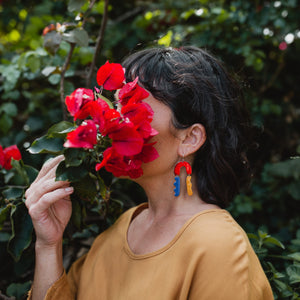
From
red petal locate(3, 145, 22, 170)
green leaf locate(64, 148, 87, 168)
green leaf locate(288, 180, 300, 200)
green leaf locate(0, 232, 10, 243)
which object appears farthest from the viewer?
green leaf locate(288, 180, 300, 200)

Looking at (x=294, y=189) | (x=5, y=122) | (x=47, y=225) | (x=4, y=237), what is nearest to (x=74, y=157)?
(x=47, y=225)

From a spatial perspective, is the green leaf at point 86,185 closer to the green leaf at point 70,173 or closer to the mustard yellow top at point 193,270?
the green leaf at point 70,173

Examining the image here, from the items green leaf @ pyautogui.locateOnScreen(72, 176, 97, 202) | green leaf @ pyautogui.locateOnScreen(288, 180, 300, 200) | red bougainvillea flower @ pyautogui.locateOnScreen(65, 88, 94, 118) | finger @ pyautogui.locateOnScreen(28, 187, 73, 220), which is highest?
red bougainvillea flower @ pyautogui.locateOnScreen(65, 88, 94, 118)

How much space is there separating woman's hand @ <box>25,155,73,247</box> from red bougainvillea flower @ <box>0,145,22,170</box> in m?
0.23

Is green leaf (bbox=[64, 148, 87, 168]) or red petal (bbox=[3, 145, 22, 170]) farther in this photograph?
red petal (bbox=[3, 145, 22, 170])

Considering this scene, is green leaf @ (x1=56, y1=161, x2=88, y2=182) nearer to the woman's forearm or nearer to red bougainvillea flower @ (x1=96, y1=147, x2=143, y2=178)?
red bougainvillea flower @ (x1=96, y1=147, x2=143, y2=178)

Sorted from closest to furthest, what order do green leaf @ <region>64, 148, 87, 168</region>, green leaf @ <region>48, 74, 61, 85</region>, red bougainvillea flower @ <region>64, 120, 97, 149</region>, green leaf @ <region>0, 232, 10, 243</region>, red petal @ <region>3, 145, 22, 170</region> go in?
red bougainvillea flower @ <region>64, 120, 97, 149</region> < green leaf @ <region>64, 148, 87, 168</region> < red petal @ <region>3, 145, 22, 170</region> < green leaf @ <region>0, 232, 10, 243</region> < green leaf @ <region>48, 74, 61, 85</region>

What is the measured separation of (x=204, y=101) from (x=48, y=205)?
0.66m

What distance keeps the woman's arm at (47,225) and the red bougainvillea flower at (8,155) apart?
23 centimetres

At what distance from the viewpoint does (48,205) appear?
119cm

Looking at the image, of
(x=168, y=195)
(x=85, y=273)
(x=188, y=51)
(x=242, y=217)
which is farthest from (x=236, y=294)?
(x=242, y=217)

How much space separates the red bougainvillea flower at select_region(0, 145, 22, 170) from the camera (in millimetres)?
1408

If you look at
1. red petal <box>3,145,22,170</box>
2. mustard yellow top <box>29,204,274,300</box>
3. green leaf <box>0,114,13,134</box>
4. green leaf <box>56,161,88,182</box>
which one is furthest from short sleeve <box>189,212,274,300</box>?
green leaf <box>0,114,13,134</box>

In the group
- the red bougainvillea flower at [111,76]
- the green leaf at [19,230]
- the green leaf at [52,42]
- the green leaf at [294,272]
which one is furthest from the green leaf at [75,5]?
the green leaf at [294,272]
